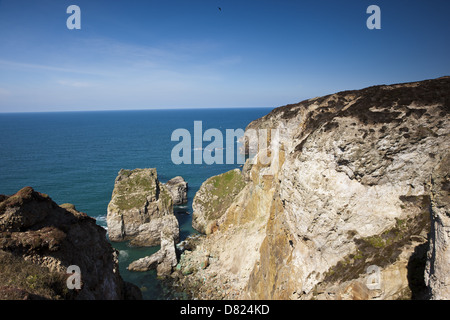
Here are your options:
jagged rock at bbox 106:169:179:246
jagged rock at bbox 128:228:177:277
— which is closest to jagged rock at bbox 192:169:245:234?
jagged rock at bbox 106:169:179:246

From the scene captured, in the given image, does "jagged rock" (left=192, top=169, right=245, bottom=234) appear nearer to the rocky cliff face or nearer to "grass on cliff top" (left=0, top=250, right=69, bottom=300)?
the rocky cliff face

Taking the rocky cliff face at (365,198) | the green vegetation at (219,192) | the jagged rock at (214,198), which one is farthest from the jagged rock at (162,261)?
the rocky cliff face at (365,198)

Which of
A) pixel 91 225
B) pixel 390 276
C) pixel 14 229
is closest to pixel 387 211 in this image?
pixel 390 276

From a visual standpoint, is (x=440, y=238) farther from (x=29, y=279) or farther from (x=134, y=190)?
(x=134, y=190)

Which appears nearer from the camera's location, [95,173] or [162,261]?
[162,261]

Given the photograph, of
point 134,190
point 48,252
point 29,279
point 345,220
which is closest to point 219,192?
point 134,190
